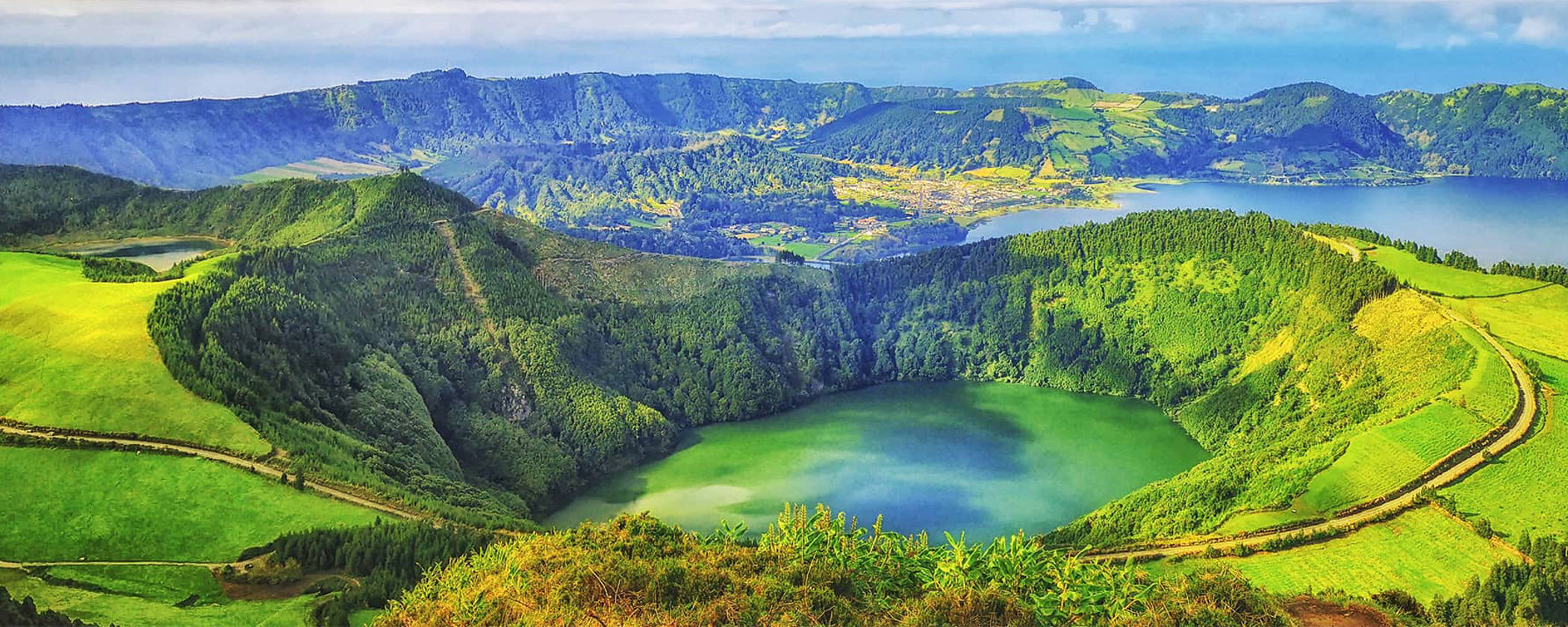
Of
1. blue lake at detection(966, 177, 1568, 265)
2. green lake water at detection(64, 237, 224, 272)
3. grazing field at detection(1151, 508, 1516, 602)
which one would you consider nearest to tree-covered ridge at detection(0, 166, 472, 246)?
green lake water at detection(64, 237, 224, 272)

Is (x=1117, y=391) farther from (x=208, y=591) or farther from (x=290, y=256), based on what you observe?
(x=208, y=591)

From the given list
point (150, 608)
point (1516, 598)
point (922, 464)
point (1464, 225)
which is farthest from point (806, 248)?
point (150, 608)

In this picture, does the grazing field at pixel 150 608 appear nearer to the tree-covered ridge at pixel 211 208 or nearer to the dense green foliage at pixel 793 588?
the dense green foliage at pixel 793 588

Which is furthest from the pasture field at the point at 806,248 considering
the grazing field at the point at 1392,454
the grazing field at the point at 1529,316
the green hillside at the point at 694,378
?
the grazing field at the point at 1392,454

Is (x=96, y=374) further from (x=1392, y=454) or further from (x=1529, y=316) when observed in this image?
(x=1529, y=316)

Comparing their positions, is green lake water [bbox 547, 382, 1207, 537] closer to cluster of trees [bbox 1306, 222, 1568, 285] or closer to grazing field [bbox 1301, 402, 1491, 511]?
grazing field [bbox 1301, 402, 1491, 511]
